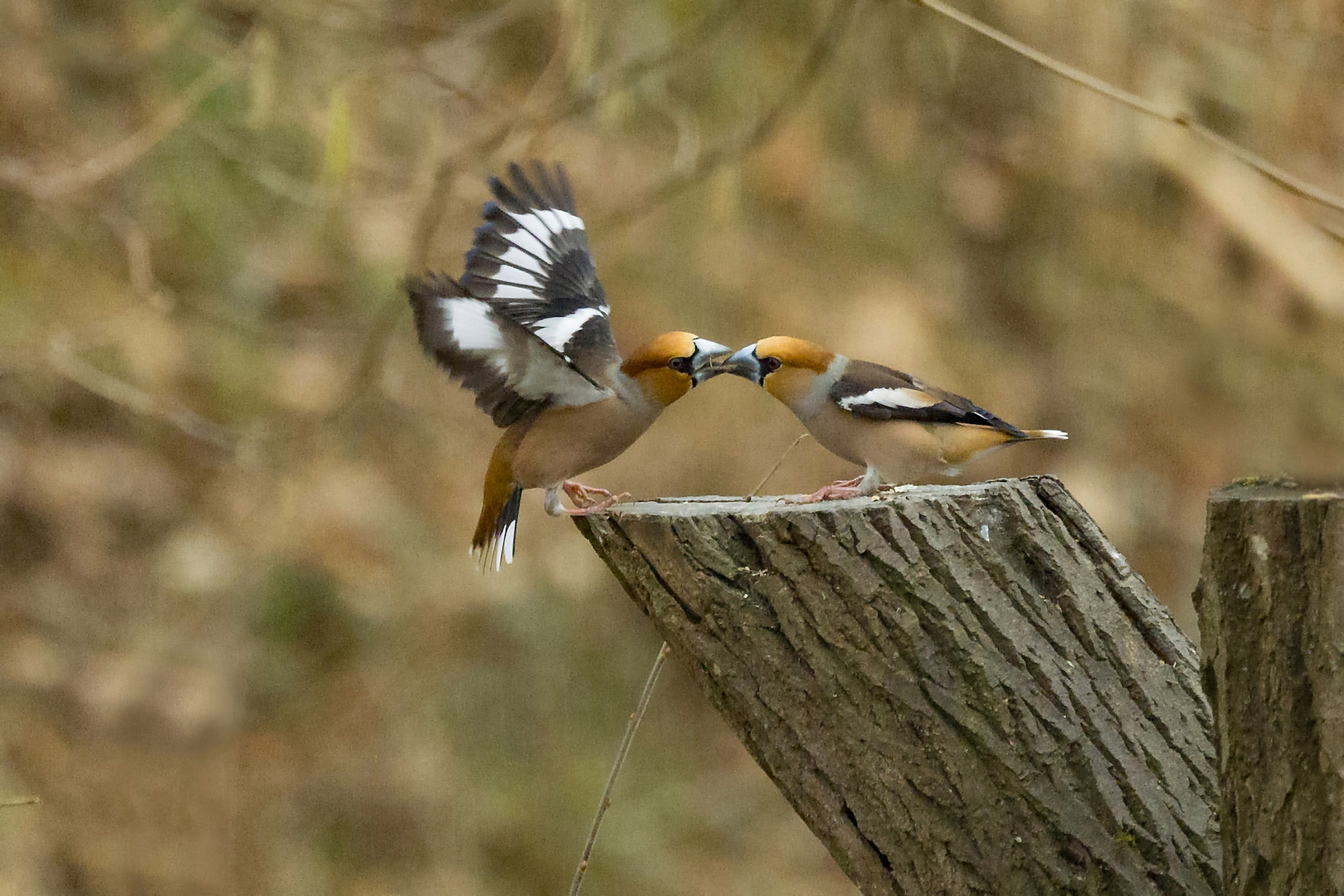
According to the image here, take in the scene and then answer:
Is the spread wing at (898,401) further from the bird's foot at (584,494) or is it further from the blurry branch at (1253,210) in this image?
the blurry branch at (1253,210)

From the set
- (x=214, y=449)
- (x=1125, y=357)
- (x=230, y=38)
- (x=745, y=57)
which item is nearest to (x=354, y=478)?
(x=214, y=449)

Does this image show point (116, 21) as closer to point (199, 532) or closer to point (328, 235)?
point (328, 235)

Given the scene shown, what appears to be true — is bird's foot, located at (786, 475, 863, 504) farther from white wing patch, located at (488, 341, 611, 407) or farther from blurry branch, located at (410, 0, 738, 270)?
blurry branch, located at (410, 0, 738, 270)

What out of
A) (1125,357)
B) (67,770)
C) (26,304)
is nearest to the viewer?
(26,304)

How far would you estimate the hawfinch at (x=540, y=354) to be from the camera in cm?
195

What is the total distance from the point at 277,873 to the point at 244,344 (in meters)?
2.23

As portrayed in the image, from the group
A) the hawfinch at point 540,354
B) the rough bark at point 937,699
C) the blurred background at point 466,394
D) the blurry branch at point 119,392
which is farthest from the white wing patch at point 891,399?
the blurred background at point 466,394

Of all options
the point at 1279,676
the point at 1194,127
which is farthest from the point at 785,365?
the point at 1279,676

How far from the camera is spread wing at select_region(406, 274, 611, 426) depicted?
1.88 metres

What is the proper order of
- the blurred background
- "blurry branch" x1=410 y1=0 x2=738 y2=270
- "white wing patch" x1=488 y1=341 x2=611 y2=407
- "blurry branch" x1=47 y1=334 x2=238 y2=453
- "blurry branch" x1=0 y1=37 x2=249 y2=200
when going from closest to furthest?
"white wing patch" x1=488 y1=341 x2=611 y2=407, "blurry branch" x1=410 y1=0 x2=738 y2=270, "blurry branch" x1=47 y1=334 x2=238 y2=453, "blurry branch" x1=0 y1=37 x2=249 y2=200, the blurred background

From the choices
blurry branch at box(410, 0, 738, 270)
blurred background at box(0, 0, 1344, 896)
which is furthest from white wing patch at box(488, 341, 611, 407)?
blurred background at box(0, 0, 1344, 896)

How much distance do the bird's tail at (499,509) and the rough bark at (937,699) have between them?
1.59 ft

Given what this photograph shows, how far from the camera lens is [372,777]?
18.2 ft

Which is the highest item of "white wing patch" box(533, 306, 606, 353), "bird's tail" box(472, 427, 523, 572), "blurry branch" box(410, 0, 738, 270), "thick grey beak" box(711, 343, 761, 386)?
"blurry branch" box(410, 0, 738, 270)
